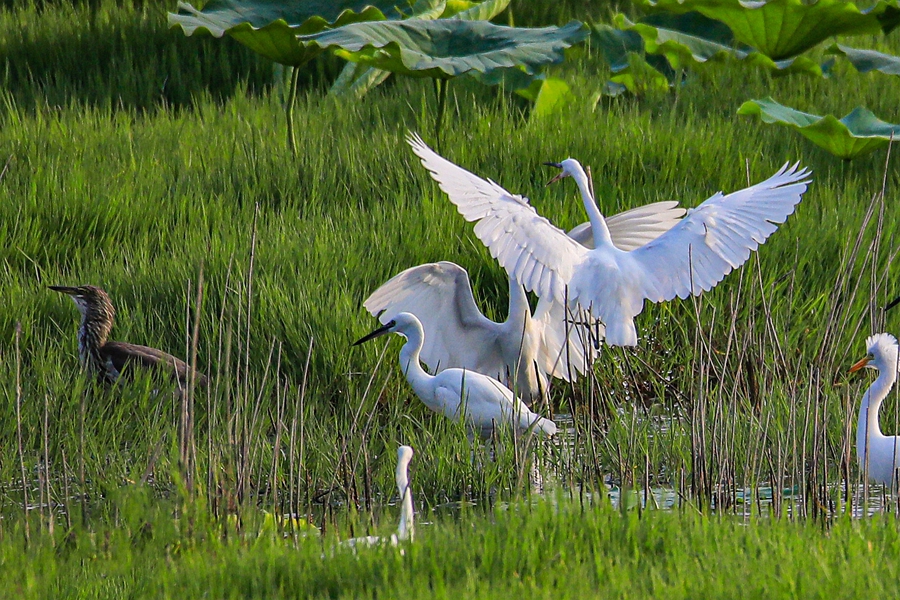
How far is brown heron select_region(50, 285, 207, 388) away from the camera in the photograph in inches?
191

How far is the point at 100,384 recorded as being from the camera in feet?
16.1

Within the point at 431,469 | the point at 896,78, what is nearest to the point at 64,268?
the point at 431,469

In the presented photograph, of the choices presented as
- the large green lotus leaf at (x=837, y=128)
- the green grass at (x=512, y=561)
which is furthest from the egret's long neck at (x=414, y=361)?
the large green lotus leaf at (x=837, y=128)

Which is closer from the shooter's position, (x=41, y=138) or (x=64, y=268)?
(x=64, y=268)

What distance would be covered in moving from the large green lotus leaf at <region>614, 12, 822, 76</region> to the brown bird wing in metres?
4.49

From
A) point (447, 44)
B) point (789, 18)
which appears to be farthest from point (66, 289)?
point (789, 18)

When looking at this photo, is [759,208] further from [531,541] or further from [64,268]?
[64,268]

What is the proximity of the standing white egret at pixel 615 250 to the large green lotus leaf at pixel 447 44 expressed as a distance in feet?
6.00

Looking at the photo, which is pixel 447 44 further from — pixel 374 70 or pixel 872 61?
pixel 872 61

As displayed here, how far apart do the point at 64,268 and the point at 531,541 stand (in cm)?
352

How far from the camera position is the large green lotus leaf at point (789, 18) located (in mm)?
7906

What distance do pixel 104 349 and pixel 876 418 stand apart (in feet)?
9.93

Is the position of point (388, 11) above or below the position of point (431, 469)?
above

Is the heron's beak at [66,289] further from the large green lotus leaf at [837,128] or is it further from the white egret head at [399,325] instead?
the large green lotus leaf at [837,128]
